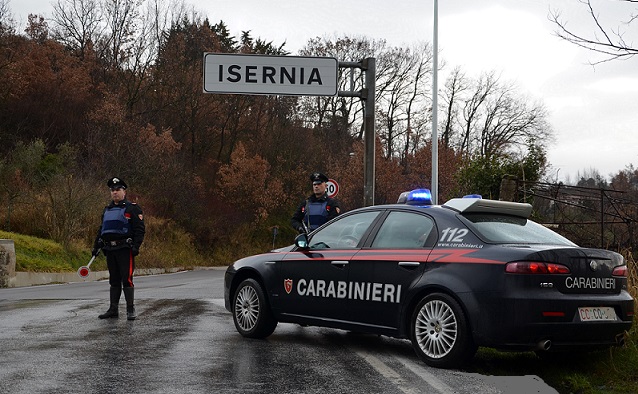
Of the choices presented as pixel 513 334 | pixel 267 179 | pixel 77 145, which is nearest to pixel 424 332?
pixel 513 334

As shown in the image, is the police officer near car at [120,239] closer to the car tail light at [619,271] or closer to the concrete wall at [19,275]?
the car tail light at [619,271]

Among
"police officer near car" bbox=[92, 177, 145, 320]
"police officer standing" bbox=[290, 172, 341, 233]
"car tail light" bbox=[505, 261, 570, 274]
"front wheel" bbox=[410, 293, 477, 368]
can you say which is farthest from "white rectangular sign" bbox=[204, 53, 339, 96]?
"car tail light" bbox=[505, 261, 570, 274]

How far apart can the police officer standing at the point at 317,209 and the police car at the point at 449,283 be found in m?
2.43

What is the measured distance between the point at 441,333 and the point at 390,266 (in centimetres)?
84

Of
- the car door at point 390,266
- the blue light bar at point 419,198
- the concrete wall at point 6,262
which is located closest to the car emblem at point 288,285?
the car door at point 390,266

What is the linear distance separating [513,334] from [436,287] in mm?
785

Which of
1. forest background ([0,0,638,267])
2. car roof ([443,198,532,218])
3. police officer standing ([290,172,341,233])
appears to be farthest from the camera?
forest background ([0,0,638,267])

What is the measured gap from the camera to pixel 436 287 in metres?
7.01

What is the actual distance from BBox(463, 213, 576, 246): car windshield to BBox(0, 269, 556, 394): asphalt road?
3.83ft

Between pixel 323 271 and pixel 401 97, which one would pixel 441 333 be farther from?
pixel 401 97

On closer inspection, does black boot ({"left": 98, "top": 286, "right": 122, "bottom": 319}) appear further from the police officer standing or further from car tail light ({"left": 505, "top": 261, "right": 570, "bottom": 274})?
car tail light ({"left": 505, "top": 261, "right": 570, "bottom": 274})

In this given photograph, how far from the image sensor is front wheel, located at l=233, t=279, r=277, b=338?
857 cm

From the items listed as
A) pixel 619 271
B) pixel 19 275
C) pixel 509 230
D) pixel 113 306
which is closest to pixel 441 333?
pixel 509 230

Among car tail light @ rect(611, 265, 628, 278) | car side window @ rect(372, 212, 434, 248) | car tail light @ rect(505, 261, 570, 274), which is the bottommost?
car tail light @ rect(611, 265, 628, 278)
